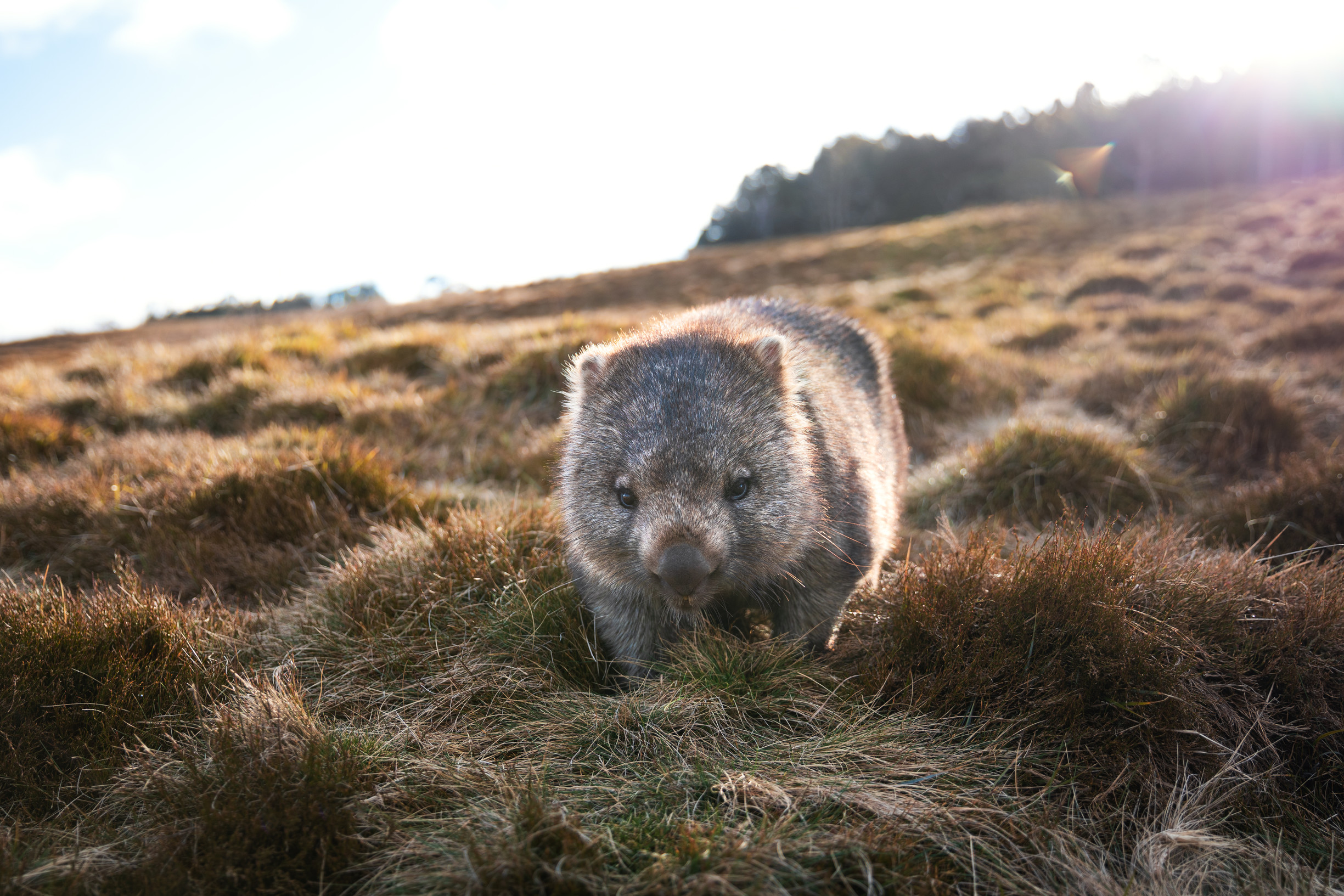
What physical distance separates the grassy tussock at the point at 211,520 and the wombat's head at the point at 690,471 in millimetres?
1606

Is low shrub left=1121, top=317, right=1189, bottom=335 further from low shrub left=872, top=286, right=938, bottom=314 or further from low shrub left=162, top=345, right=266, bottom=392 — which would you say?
low shrub left=162, top=345, right=266, bottom=392

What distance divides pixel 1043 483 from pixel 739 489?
8.90 feet

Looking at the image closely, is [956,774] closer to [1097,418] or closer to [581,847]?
[581,847]

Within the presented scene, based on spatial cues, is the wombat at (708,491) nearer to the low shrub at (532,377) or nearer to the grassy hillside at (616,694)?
the grassy hillside at (616,694)

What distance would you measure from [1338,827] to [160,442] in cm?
614

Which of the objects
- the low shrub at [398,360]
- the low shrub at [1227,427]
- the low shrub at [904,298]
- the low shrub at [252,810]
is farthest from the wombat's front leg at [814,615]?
the low shrub at [904,298]

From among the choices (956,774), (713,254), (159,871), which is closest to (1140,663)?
(956,774)

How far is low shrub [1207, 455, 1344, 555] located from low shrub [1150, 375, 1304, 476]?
3.49ft

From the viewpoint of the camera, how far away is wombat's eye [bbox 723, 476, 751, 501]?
2615 mm

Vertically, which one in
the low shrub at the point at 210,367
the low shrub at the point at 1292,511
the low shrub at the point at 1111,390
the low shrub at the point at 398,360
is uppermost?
the low shrub at the point at 210,367

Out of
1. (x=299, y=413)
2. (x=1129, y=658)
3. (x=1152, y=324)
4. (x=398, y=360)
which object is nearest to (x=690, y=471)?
(x=1129, y=658)

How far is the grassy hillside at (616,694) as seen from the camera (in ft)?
5.83

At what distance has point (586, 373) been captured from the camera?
2998mm

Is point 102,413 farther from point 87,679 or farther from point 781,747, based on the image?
point 781,747
